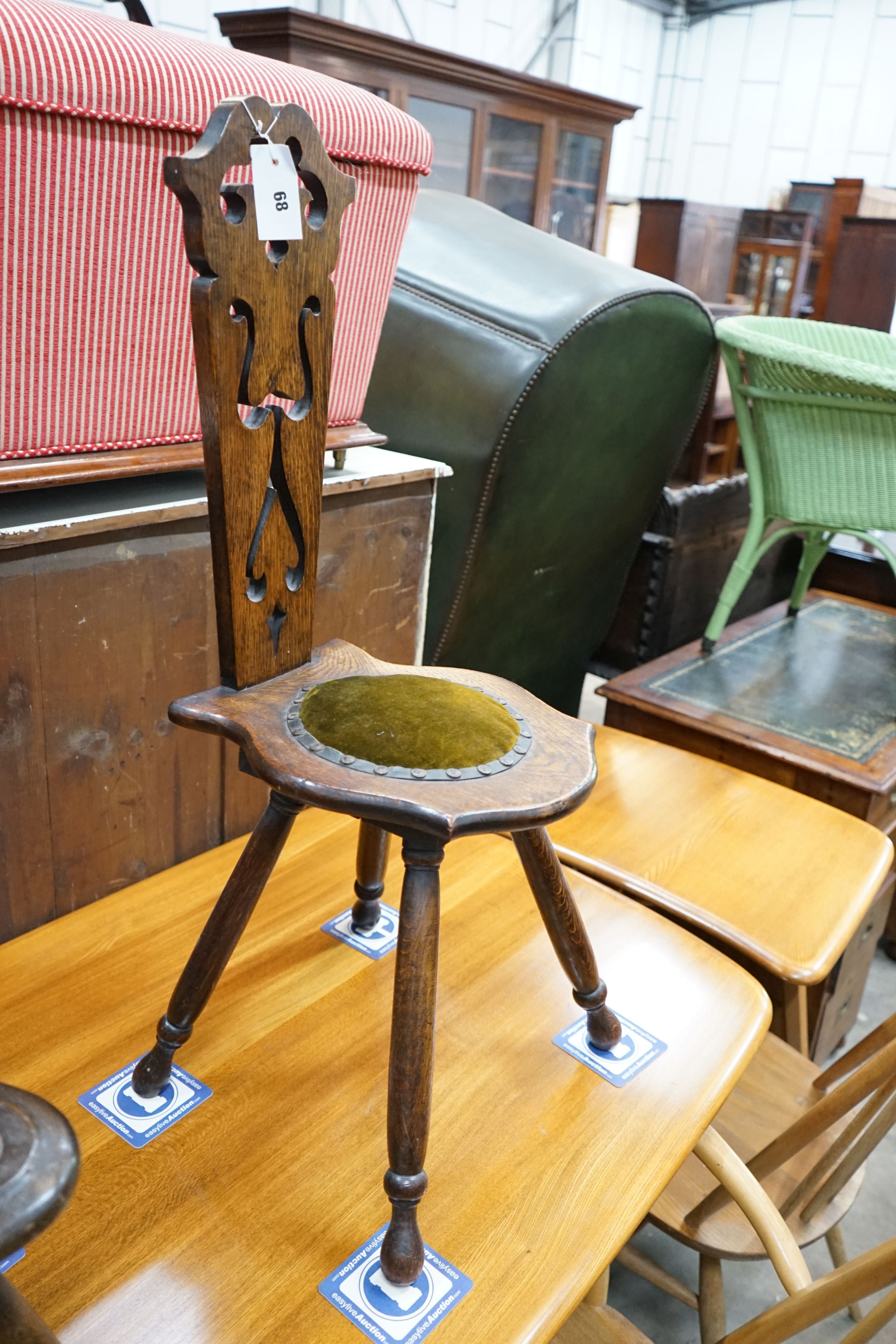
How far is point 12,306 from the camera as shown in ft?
3.11

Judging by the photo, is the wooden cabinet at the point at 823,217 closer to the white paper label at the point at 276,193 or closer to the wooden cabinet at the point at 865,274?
the wooden cabinet at the point at 865,274

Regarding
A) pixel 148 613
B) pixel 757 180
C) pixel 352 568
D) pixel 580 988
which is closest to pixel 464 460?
pixel 352 568

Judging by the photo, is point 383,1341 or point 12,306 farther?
point 12,306

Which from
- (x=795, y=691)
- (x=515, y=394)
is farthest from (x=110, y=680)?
(x=795, y=691)

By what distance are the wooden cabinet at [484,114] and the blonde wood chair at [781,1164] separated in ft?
10.4

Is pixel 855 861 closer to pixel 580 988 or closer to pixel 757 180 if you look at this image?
pixel 580 988

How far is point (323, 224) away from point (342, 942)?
751 millimetres

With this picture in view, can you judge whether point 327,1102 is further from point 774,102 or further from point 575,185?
point 774,102

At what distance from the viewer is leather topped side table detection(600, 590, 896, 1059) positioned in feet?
6.19

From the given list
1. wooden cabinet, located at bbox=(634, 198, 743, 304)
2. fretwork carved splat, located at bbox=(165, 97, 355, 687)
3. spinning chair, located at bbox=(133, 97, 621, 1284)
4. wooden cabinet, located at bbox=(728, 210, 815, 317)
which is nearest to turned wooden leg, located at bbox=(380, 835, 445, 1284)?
spinning chair, located at bbox=(133, 97, 621, 1284)

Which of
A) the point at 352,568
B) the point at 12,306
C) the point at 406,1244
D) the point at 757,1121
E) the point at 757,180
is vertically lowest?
the point at 757,1121

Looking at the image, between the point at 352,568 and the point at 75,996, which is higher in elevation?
the point at 352,568

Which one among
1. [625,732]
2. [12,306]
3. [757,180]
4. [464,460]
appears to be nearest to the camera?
[12,306]

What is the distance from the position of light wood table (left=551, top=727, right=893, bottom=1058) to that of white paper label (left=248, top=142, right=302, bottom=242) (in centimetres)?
97
